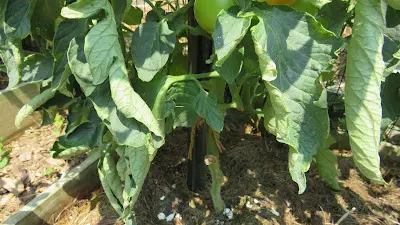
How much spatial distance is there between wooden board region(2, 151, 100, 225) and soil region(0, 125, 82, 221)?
22 cm

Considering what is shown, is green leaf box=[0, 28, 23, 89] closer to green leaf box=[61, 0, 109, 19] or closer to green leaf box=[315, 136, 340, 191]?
green leaf box=[61, 0, 109, 19]

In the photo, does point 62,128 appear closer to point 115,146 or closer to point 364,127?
point 115,146

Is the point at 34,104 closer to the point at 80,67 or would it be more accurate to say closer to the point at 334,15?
the point at 80,67

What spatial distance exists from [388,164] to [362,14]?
54.2 inches

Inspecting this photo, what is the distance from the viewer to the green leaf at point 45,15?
83 centimetres

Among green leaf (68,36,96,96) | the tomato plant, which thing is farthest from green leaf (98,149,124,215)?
green leaf (68,36,96,96)

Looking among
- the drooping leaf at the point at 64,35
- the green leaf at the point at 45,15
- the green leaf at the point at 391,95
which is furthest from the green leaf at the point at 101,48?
the green leaf at the point at 391,95

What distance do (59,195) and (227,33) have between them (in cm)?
114

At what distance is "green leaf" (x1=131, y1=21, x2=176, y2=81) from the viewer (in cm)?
76

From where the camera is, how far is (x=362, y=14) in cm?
62

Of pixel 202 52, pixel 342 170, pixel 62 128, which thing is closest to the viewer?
pixel 202 52

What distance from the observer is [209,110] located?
86 centimetres

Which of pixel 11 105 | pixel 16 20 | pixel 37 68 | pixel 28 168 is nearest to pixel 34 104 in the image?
pixel 37 68

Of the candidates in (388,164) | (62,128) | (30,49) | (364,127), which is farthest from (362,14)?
(30,49)
